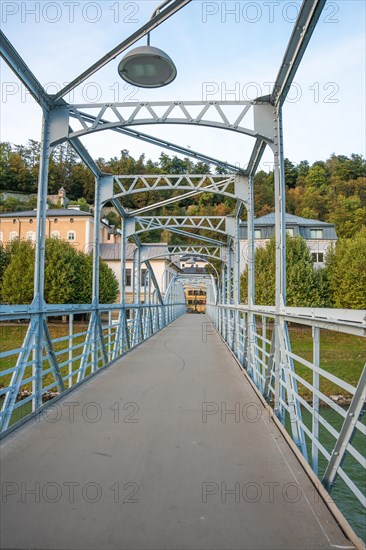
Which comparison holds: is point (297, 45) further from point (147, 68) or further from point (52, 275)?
point (52, 275)

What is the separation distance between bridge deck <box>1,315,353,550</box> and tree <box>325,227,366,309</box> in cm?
2295

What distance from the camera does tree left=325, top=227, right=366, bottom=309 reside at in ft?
83.7

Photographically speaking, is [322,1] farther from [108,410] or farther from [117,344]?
[117,344]

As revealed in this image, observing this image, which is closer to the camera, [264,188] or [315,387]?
[315,387]

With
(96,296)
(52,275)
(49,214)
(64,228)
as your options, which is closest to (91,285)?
(52,275)

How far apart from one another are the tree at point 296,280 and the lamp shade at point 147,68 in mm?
22455

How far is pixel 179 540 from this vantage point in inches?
75.7

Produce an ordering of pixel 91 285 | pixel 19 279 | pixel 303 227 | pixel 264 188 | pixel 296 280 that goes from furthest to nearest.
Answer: pixel 264 188 → pixel 303 227 → pixel 91 285 → pixel 19 279 → pixel 296 280

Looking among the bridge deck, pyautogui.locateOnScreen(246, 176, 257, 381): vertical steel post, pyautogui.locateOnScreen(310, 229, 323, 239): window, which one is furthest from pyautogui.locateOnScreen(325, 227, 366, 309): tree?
the bridge deck

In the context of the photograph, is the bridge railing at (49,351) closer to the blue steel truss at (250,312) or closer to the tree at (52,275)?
the blue steel truss at (250,312)

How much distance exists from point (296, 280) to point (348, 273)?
3048 millimetres

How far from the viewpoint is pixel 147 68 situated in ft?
14.1

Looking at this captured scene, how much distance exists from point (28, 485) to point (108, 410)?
5.89 feet

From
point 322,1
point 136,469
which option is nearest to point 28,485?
point 136,469
